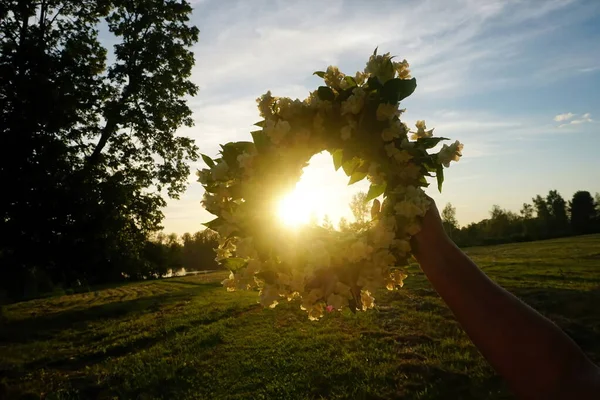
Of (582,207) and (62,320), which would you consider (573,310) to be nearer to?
(62,320)

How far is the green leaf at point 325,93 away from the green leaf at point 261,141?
0.51m

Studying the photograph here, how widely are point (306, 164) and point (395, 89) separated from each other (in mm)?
805

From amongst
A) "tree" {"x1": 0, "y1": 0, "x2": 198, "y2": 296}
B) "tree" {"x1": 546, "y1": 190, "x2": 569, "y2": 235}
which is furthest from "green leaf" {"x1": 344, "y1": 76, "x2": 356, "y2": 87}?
"tree" {"x1": 546, "y1": 190, "x2": 569, "y2": 235}

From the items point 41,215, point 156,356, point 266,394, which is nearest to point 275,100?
point 266,394

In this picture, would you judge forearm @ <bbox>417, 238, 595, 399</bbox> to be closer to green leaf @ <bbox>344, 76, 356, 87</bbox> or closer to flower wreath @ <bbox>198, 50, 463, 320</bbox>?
flower wreath @ <bbox>198, 50, 463, 320</bbox>

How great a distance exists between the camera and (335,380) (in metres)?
9.30

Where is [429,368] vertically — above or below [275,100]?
below

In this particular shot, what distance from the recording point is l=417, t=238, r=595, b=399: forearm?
1785 millimetres

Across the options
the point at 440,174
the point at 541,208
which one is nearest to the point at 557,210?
the point at 541,208

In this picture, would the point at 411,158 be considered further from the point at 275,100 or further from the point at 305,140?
the point at 275,100

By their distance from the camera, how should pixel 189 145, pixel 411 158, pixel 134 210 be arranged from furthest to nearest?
pixel 189 145, pixel 134 210, pixel 411 158

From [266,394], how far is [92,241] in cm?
1119

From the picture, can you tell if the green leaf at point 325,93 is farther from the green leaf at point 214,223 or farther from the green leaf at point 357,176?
the green leaf at point 214,223

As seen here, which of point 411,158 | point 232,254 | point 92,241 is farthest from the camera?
point 92,241
